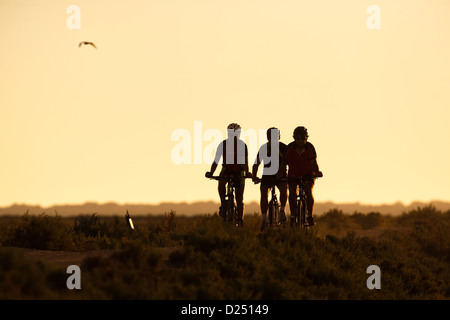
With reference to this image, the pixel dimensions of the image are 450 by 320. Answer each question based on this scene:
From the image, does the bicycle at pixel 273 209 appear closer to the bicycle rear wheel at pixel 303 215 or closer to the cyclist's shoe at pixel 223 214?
the bicycle rear wheel at pixel 303 215

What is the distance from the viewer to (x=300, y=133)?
24641mm

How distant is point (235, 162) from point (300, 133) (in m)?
2.03

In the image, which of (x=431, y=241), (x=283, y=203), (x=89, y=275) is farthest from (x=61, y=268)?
(x=431, y=241)

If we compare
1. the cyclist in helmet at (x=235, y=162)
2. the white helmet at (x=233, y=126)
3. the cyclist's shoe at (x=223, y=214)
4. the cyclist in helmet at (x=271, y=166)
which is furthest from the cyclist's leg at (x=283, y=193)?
the white helmet at (x=233, y=126)

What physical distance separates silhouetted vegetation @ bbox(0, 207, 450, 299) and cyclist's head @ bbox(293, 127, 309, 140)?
2.54m

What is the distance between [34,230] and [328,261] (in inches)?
314

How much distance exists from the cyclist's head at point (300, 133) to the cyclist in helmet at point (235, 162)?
1.54 metres

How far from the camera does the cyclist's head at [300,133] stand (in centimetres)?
2464

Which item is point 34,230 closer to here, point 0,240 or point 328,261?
point 0,240

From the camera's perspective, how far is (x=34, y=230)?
24016 mm

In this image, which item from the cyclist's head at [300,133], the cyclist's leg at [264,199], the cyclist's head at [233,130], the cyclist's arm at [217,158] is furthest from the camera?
the cyclist's leg at [264,199]

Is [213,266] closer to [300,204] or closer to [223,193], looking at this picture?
[223,193]

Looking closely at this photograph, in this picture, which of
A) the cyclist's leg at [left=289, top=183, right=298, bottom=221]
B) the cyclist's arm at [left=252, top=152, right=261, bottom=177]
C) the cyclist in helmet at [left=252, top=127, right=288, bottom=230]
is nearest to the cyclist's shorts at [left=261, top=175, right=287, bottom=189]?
the cyclist in helmet at [left=252, top=127, right=288, bottom=230]

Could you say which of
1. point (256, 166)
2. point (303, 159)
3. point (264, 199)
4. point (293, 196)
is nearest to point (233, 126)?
point (256, 166)
